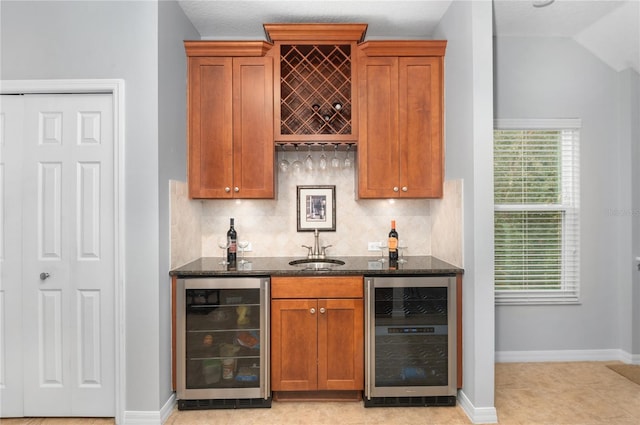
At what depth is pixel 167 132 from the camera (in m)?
2.38

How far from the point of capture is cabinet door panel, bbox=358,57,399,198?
2754 mm

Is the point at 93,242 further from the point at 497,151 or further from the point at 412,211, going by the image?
the point at 497,151

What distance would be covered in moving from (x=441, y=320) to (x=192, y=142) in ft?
7.41

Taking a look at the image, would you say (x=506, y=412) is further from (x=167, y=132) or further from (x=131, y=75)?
(x=131, y=75)

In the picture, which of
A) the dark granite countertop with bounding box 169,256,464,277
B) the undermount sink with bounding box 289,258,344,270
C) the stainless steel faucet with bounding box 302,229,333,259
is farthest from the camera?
the stainless steel faucet with bounding box 302,229,333,259

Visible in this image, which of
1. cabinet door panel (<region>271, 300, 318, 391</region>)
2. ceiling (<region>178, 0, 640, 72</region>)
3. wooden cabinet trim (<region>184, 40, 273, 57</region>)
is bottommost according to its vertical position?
cabinet door panel (<region>271, 300, 318, 391</region>)

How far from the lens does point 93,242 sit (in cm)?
229

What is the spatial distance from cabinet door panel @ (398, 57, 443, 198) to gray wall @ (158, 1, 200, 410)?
1.68m

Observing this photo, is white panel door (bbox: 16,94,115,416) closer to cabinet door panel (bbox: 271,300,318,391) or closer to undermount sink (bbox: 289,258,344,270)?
cabinet door panel (bbox: 271,300,318,391)

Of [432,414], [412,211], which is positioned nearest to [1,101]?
[412,211]

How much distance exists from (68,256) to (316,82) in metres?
2.25

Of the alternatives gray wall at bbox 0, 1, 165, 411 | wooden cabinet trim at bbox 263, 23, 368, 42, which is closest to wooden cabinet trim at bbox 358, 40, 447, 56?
wooden cabinet trim at bbox 263, 23, 368, 42

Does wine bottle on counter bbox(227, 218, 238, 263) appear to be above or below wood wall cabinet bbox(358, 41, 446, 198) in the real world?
below

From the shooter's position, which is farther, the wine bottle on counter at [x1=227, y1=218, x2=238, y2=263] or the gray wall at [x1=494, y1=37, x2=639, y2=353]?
the gray wall at [x1=494, y1=37, x2=639, y2=353]
